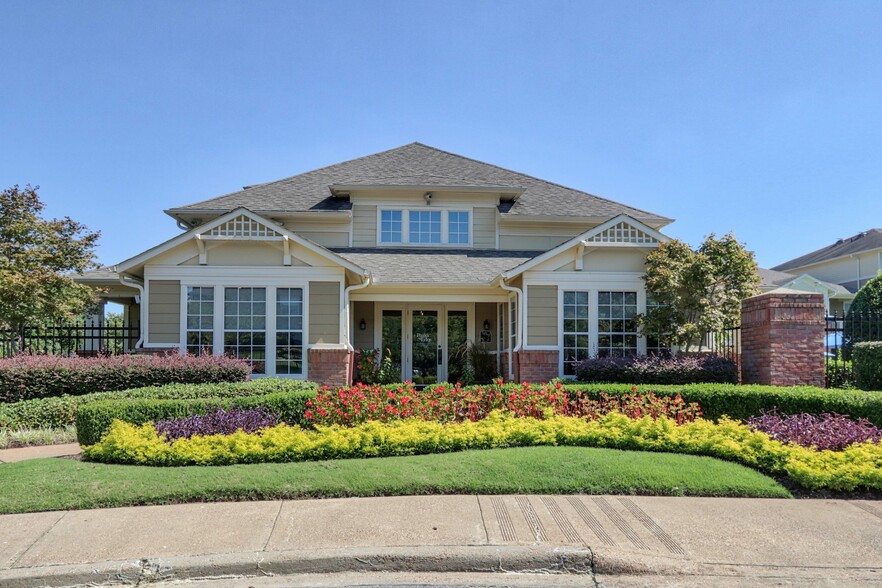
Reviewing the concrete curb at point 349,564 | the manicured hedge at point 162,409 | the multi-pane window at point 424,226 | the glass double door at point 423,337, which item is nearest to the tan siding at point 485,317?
the glass double door at point 423,337

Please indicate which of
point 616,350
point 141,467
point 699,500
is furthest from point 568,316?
point 141,467

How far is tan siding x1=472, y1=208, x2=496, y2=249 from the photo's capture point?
18.0 m

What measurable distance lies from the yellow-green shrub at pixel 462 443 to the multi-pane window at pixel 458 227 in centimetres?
985

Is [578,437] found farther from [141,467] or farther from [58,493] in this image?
[58,493]

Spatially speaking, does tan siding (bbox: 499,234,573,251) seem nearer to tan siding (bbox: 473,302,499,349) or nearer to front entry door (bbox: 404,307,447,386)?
tan siding (bbox: 473,302,499,349)

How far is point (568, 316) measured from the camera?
1396 cm

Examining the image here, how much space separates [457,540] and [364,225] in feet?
44.2

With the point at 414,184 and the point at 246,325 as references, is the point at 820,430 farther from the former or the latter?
the point at 414,184

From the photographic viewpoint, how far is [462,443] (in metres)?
8.00

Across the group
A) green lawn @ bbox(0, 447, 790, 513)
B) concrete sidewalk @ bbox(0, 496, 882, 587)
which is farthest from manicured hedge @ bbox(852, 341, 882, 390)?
concrete sidewalk @ bbox(0, 496, 882, 587)

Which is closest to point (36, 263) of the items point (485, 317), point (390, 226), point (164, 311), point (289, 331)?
point (164, 311)

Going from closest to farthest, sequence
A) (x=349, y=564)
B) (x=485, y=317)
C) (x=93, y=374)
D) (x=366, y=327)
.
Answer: (x=349, y=564)
(x=93, y=374)
(x=366, y=327)
(x=485, y=317)

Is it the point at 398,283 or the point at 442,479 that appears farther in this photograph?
the point at 398,283

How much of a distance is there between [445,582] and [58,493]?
422 cm
